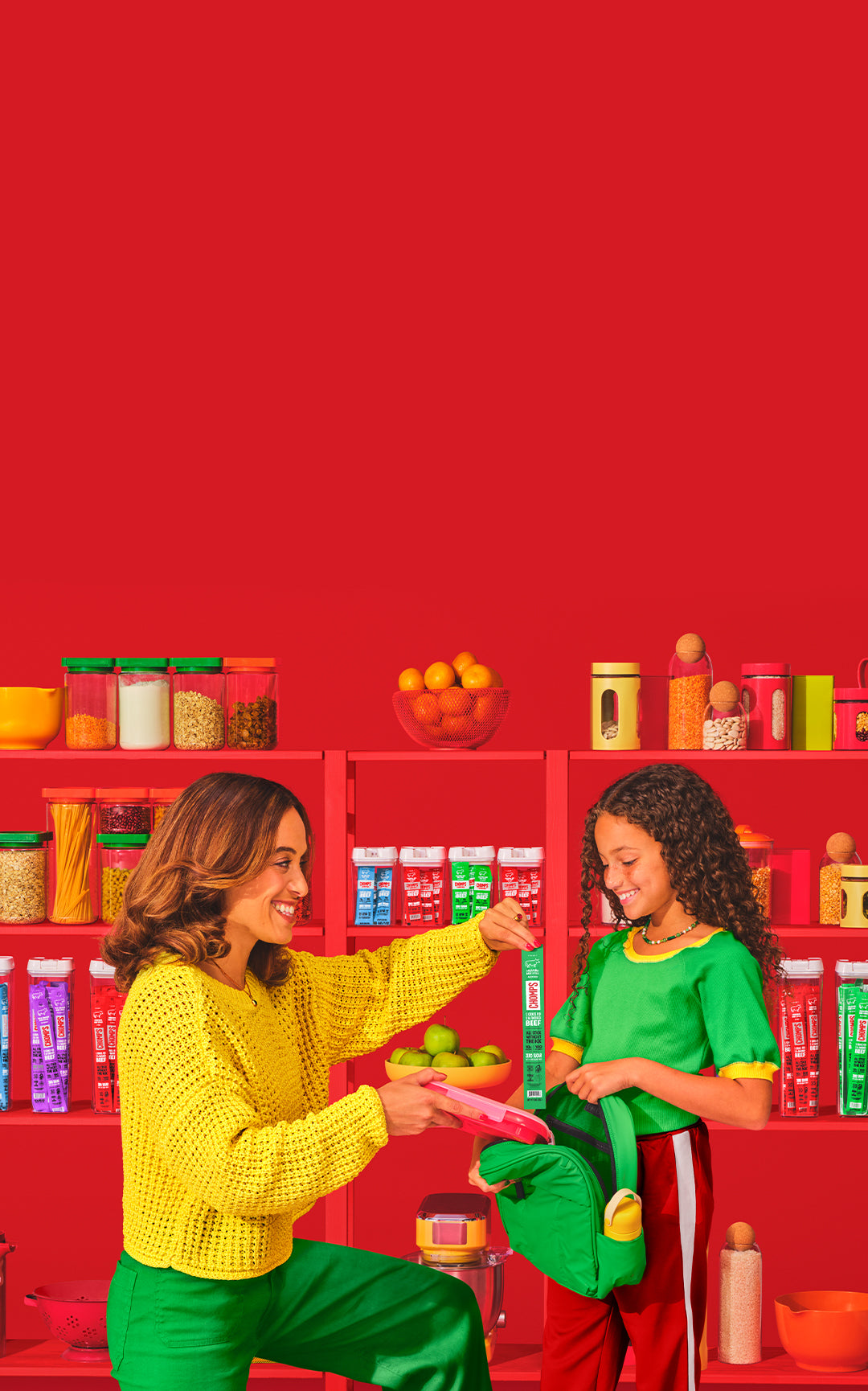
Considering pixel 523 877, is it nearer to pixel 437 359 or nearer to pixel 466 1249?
pixel 466 1249

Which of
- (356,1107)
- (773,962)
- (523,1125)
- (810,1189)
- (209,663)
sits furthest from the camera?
(810,1189)

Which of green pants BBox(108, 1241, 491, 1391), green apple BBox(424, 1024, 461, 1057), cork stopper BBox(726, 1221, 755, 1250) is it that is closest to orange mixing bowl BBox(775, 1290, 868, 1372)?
cork stopper BBox(726, 1221, 755, 1250)

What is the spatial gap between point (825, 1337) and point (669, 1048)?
4.01 feet

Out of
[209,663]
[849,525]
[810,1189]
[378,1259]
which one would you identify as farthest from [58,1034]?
[849,525]

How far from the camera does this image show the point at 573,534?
3.52 meters

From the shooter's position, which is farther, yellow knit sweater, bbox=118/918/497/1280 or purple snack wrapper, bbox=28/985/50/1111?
purple snack wrapper, bbox=28/985/50/1111

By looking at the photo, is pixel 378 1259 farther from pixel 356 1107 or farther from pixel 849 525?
pixel 849 525

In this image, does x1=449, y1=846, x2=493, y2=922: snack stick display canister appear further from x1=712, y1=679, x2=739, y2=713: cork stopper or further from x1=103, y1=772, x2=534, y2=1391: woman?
x1=103, y1=772, x2=534, y2=1391: woman

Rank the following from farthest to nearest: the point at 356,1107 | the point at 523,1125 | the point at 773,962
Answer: the point at 773,962 → the point at 523,1125 → the point at 356,1107

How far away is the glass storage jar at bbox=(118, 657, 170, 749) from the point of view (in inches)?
120

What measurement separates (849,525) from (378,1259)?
2.20 m

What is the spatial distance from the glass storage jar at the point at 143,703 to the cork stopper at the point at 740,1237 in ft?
5.23

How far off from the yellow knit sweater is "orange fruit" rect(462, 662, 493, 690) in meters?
1.07

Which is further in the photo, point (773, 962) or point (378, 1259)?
point (773, 962)
